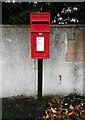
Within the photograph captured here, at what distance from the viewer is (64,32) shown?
6609 mm

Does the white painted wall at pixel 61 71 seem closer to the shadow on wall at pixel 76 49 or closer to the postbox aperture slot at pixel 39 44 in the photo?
the shadow on wall at pixel 76 49

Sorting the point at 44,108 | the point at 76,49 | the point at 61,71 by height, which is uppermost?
the point at 76,49

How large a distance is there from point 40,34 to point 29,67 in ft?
3.39

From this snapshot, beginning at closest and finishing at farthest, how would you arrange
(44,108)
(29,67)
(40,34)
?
(44,108)
(40,34)
(29,67)

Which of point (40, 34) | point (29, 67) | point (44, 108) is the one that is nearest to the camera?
point (44, 108)

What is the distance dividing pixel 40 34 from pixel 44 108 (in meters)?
1.44

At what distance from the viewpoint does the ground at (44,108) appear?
5395 mm

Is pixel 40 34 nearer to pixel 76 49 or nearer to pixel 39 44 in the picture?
pixel 39 44

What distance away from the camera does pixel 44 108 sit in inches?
226

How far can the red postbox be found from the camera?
5879mm

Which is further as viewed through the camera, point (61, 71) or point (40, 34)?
point (61, 71)

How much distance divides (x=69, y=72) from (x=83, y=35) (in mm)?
882

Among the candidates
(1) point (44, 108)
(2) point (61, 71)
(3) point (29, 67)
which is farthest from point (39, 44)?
(1) point (44, 108)

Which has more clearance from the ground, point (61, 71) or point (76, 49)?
point (76, 49)
